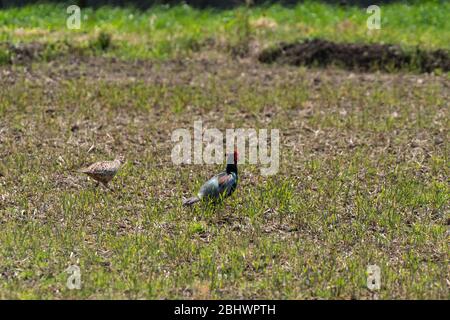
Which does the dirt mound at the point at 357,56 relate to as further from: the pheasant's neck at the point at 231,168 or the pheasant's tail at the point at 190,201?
the pheasant's tail at the point at 190,201

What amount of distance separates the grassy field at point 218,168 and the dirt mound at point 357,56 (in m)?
0.28

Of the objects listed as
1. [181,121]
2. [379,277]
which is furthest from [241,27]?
[379,277]

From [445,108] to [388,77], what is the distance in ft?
6.15

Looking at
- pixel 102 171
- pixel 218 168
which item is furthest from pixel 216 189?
pixel 218 168

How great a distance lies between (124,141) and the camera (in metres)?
11.2

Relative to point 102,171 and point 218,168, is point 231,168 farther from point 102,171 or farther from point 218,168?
point 218,168

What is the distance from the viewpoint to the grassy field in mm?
7203

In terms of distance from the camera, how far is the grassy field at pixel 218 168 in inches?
284

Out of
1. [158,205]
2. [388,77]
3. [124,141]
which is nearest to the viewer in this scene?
[158,205]

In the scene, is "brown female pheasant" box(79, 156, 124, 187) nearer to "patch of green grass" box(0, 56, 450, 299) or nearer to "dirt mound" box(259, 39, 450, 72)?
"patch of green grass" box(0, 56, 450, 299)

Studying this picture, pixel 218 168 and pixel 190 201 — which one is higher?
pixel 190 201

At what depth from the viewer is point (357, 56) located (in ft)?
50.1

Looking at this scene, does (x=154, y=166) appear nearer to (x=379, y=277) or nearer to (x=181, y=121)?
(x=181, y=121)

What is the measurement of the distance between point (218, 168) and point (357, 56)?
596 cm
